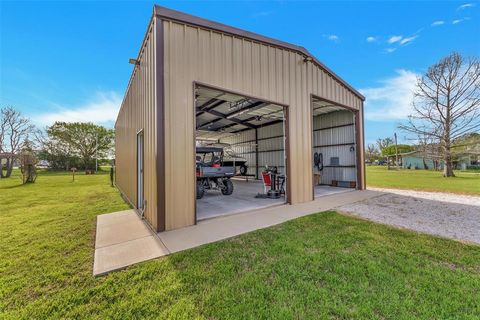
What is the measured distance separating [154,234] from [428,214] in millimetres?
6142

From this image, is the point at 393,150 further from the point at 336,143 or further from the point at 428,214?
the point at 428,214

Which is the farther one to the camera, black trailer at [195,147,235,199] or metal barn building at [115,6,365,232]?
black trailer at [195,147,235,199]

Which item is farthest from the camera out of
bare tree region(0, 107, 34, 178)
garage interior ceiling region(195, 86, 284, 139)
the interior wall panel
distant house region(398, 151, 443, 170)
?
distant house region(398, 151, 443, 170)

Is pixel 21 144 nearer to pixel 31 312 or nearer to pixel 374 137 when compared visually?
pixel 31 312

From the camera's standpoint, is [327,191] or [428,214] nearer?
[428,214]

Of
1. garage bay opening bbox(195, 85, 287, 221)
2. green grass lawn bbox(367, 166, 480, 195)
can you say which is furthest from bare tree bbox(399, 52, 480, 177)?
garage bay opening bbox(195, 85, 287, 221)

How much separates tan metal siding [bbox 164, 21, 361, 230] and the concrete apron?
1.51ft

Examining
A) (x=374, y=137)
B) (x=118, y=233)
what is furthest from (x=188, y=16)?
(x=374, y=137)

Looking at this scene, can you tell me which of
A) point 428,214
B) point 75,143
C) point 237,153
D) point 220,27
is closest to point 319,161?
point 428,214

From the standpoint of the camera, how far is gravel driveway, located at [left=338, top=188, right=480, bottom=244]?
365 cm

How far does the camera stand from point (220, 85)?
Answer: 4.59 metres

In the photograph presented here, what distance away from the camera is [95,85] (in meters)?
14.2

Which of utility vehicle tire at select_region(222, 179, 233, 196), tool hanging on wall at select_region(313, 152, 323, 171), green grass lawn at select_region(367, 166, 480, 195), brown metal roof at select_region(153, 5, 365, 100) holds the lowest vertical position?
green grass lawn at select_region(367, 166, 480, 195)

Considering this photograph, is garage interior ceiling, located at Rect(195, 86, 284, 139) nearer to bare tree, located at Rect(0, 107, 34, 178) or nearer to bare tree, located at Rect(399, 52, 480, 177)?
bare tree, located at Rect(399, 52, 480, 177)
